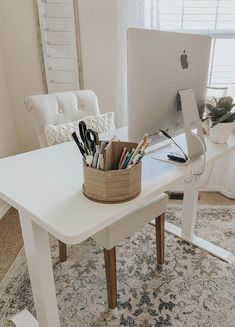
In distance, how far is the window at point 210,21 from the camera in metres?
2.08

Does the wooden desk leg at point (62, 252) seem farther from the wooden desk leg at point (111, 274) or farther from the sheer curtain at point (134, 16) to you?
the sheer curtain at point (134, 16)

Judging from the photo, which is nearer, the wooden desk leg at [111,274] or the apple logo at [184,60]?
the apple logo at [184,60]

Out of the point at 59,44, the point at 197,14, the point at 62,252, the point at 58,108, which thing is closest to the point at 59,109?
the point at 58,108

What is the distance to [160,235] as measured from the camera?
5.08 feet

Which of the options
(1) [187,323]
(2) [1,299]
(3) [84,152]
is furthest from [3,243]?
(3) [84,152]

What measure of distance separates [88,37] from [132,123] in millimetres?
1482

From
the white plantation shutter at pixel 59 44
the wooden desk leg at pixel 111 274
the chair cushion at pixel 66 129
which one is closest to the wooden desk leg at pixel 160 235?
the wooden desk leg at pixel 111 274

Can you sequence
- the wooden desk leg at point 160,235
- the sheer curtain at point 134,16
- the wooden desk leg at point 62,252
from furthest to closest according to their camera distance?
the sheer curtain at point 134,16 < the wooden desk leg at point 62,252 < the wooden desk leg at point 160,235

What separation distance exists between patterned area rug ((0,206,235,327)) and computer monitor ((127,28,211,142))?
866 millimetres

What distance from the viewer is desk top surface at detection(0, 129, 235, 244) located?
69 centimetres

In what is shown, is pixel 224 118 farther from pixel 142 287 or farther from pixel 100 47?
pixel 100 47

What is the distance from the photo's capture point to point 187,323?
1268 mm

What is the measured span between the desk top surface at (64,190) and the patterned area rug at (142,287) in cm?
76

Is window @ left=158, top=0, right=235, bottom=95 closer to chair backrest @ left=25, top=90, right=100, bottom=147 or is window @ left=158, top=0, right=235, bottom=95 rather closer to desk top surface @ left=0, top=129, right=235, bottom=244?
chair backrest @ left=25, top=90, right=100, bottom=147
